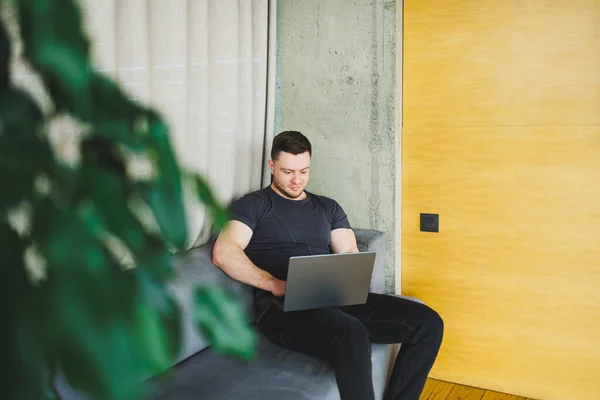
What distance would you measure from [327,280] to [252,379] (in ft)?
1.43

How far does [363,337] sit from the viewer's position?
196cm

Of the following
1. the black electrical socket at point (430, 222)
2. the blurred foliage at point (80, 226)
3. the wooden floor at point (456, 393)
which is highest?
the blurred foliage at point (80, 226)

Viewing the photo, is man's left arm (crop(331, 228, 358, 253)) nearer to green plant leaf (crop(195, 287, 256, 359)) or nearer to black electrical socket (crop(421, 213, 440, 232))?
black electrical socket (crop(421, 213, 440, 232))

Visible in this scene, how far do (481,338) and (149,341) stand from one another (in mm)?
2498

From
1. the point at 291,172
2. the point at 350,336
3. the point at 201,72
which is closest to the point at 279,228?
the point at 291,172

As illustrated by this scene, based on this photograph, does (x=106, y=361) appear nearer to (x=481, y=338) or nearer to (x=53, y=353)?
(x=53, y=353)

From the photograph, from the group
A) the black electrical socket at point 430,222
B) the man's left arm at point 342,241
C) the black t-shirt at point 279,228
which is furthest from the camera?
the black electrical socket at point 430,222

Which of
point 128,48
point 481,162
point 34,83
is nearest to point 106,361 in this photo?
point 34,83

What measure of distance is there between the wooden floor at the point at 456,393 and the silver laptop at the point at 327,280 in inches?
30.1

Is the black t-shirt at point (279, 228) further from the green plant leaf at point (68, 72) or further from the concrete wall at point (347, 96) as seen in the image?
the green plant leaf at point (68, 72)

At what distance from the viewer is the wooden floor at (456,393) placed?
261 cm

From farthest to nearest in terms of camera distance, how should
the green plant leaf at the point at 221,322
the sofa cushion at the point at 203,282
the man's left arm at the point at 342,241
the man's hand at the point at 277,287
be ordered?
the man's left arm at the point at 342,241 → the man's hand at the point at 277,287 → the sofa cushion at the point at 203,282 → the green plant leaf at the point at 221,322

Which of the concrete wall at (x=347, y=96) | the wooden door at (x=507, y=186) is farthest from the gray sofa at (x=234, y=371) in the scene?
the concrete wall at (x=347, y=96)

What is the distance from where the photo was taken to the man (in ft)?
6.44
